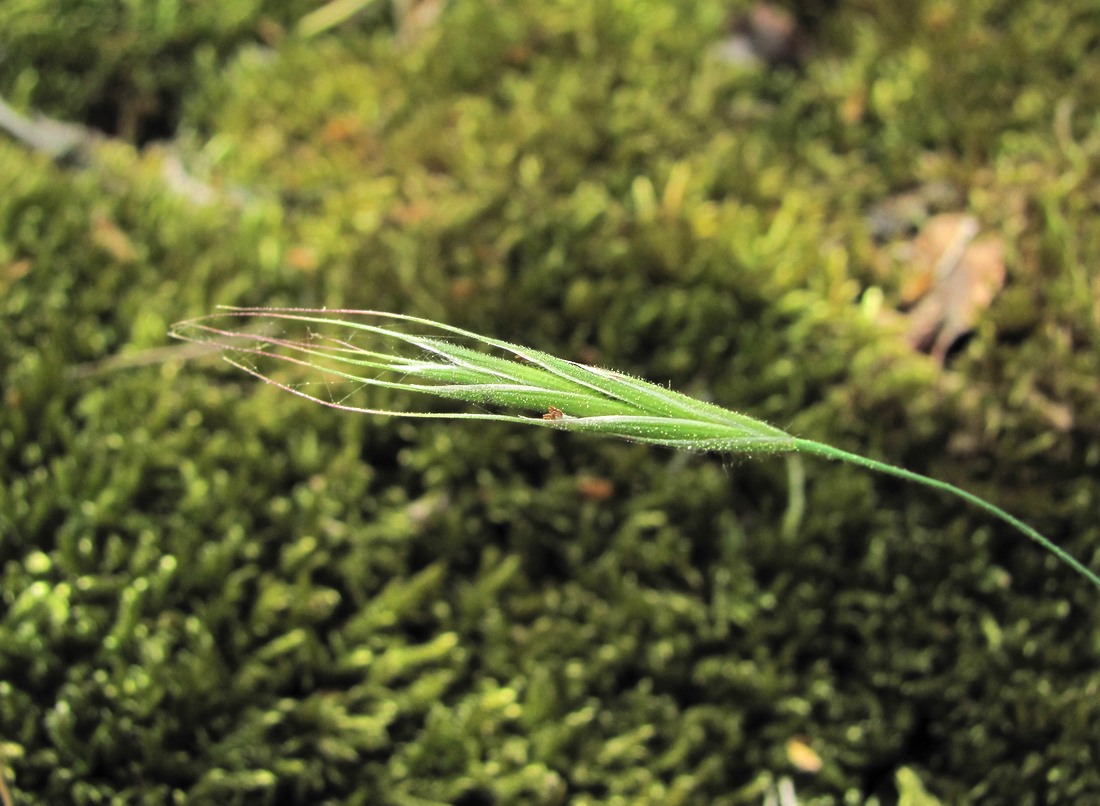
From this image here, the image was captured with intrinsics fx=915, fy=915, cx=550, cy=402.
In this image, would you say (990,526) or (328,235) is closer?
(990,526)

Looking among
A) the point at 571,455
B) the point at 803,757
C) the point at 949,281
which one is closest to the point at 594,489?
the point at 571,455

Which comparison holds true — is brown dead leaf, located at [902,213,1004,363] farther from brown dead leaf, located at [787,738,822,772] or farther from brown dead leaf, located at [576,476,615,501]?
brown dead leaf, located at [787,738,822,772]

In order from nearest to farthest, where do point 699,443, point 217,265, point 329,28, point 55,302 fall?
point 699,443 → point 55,302 → point 217,265 → point 329,28

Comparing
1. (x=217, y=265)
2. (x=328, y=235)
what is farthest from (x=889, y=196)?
(x=217, y=265)

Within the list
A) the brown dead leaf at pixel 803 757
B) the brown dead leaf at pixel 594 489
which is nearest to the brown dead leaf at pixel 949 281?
the brown dead leaf at pixel 594 489

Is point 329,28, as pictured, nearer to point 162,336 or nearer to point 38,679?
point 162,336

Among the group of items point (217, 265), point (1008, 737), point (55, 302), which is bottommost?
point (1008, 737)
